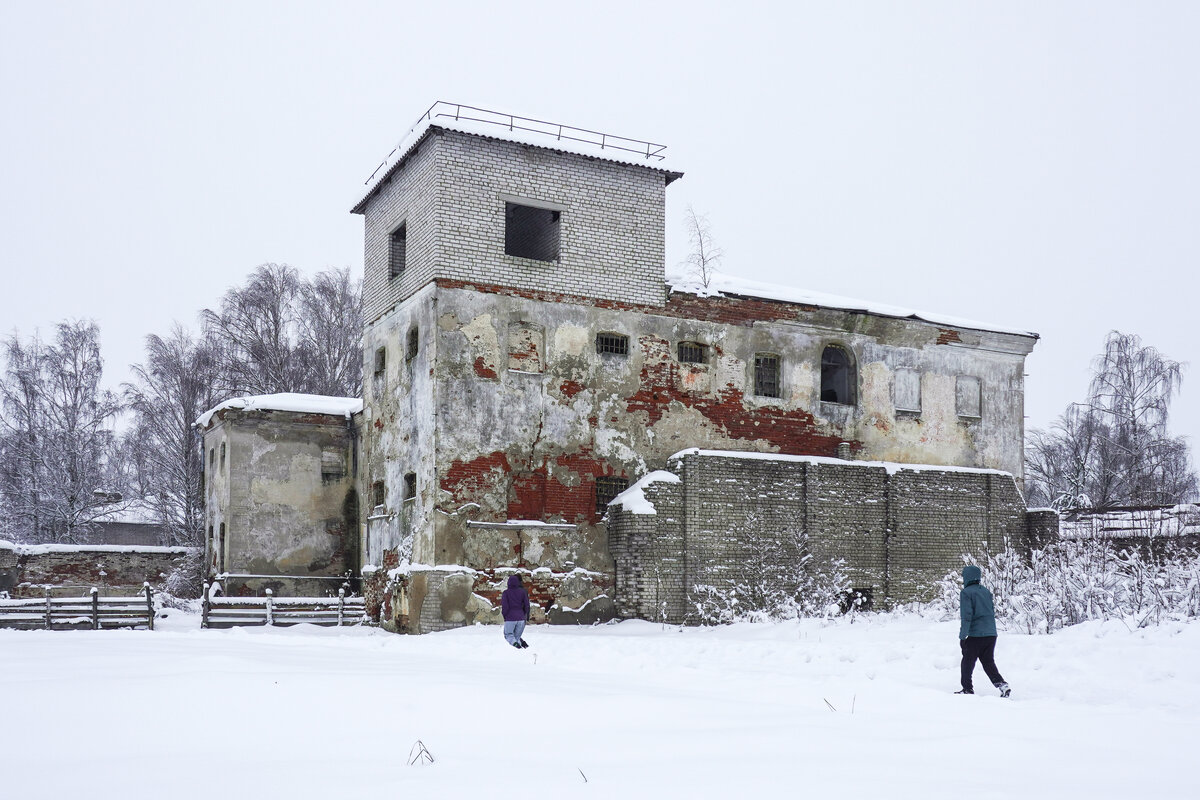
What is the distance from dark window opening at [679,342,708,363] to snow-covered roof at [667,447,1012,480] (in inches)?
80.9

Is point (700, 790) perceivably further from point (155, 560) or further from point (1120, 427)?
point (1120, 427)

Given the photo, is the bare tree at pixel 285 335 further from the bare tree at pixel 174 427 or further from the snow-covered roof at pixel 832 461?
the snow-covered roof at pixel 832 461

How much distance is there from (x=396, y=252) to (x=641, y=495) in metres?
7.86

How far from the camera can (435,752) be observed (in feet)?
20.6

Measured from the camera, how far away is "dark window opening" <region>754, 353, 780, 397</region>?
24719 mm

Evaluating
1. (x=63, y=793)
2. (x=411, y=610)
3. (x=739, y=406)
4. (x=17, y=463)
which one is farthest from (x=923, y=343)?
(x=17, y=463)

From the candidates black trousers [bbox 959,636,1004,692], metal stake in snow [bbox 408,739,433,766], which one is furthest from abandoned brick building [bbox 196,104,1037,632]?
metal stake in snow [bbox 408,739,433,766]

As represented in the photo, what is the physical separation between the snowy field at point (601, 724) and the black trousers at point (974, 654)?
1.23 feet

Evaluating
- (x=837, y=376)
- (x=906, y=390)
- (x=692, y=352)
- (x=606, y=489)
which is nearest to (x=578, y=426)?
(x=606, y=489)

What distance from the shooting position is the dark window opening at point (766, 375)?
24.7m

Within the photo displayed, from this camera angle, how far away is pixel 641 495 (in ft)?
70.8

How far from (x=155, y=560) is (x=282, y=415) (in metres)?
7.89

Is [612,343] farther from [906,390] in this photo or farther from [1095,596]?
[1095,596]

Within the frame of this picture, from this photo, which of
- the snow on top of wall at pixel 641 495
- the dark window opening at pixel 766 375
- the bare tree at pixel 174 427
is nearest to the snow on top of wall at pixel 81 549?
the bare tree at pixel 174 427
